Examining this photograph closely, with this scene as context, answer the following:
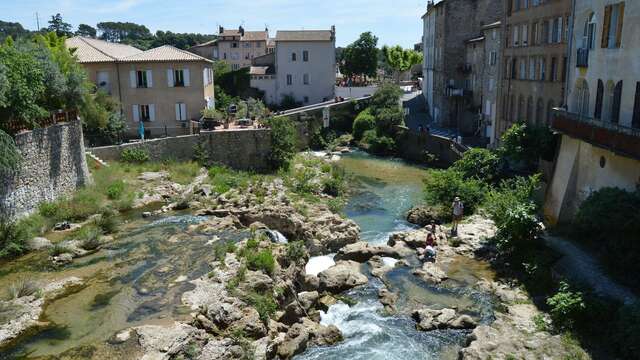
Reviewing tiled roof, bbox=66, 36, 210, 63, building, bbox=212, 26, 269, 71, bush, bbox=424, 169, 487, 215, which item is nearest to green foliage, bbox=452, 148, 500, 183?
bush, bbox=424, 169, 487, 215

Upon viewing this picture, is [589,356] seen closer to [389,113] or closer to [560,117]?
[560,117]

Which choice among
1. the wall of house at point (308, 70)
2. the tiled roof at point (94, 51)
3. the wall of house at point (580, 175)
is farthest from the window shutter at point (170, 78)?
the wall of house at point (580, 175)

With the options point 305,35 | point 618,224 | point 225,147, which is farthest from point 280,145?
point 305,35

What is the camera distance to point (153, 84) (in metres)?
→ 44.2

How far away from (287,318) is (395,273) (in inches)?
268

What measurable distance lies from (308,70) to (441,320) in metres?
50.3

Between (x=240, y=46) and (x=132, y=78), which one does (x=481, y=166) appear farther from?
(x=240, y=46)

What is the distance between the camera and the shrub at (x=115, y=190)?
3148cm

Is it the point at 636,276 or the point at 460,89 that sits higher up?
the point at 460,89

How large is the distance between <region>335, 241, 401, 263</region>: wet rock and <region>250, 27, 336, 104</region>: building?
1672 inches

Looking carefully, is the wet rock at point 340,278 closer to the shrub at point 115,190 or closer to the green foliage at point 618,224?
the green foliage at point 618,224

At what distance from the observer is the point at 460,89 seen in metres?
56.9

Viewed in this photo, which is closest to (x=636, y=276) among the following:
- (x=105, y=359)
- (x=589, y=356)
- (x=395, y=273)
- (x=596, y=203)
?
(x=596, y=203)

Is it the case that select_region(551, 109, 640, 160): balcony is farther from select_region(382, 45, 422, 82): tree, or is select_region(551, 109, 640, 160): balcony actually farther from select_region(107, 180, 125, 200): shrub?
select_region(382, 45, 422, 82): tree
